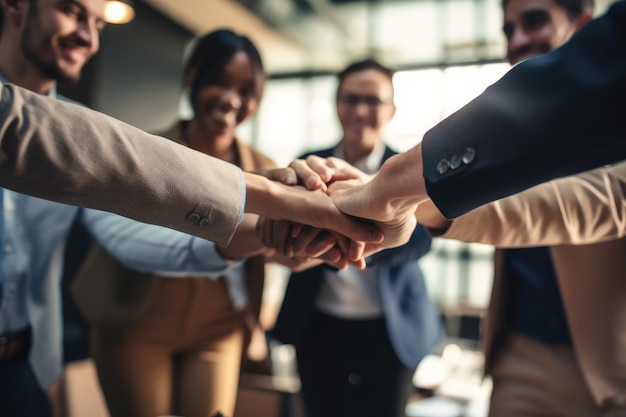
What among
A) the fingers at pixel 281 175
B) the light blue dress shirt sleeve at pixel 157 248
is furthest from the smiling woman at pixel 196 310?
the fingers at pixel 281 175

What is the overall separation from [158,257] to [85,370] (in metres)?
0.83

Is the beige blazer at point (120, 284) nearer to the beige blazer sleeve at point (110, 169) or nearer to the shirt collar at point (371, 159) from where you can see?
the shirt collar at point (371, 159)

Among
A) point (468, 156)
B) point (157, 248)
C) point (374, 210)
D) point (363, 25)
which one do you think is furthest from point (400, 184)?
point (363, 25)

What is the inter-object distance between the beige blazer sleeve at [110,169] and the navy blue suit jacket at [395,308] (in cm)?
103

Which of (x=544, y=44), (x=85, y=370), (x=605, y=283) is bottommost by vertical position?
(x=85, y=370)

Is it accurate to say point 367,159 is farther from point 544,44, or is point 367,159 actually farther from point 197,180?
point 197,180

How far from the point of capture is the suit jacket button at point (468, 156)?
874mm

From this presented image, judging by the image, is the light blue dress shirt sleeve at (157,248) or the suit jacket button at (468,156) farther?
the light blue dress shirt sleeve at (157,248)

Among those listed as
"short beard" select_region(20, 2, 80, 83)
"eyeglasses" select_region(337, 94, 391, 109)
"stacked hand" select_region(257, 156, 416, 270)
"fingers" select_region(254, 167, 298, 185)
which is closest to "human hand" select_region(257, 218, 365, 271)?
"stacked hand" select_region(257, 156, 416, 270)

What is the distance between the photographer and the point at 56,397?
1731 millimetres

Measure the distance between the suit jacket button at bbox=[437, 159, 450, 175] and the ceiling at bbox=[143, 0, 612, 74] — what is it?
14.4ft

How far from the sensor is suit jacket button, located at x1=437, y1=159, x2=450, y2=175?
3.00 ft

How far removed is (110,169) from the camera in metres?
0.92

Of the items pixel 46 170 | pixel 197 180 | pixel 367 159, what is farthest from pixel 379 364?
pixel 46 170
